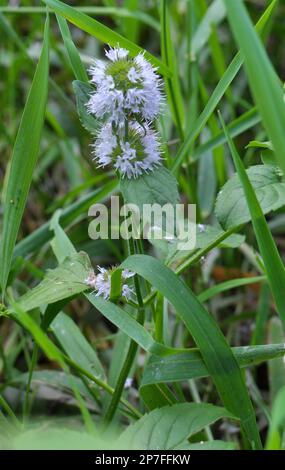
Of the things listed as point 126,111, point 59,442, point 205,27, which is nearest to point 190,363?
point 59,442

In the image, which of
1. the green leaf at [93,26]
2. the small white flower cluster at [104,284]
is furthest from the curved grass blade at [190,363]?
the green leaf at [93,26]

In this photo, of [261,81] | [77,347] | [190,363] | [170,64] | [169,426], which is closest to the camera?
[261,81]

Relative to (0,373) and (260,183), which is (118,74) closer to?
(260,183)

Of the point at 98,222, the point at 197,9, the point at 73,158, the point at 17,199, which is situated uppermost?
the point at 197,9

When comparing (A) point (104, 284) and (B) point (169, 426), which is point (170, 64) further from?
(B) point (169, 426)

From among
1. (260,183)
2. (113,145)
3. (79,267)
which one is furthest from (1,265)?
(260,183)

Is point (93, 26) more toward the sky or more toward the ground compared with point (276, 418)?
more toward the sky
